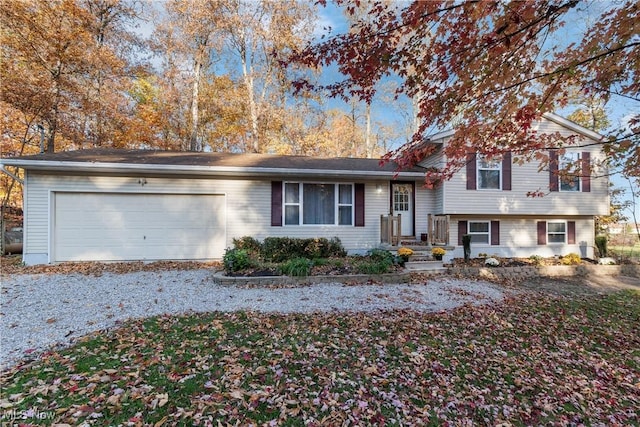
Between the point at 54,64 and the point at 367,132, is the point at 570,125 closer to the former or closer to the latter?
the point at 367,132

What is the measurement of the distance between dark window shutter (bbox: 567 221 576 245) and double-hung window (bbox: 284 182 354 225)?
8723 mm

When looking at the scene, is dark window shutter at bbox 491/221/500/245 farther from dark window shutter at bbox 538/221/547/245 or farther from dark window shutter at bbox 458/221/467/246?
dark window shutter at bbox 538/221/547/245

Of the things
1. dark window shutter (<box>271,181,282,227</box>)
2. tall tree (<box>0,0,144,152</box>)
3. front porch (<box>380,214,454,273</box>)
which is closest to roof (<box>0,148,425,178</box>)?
dark window shutter (<box>271,181,282,227</box>)

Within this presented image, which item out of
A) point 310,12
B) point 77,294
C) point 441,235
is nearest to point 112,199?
point 77,294

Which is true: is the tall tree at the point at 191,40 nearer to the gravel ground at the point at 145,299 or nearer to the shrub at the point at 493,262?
the gravel ground at the point at 145,299

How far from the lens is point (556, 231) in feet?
36.1

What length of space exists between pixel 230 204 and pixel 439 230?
23.1 feet

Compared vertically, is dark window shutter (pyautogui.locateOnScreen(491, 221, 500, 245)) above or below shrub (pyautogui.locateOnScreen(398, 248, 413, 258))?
above

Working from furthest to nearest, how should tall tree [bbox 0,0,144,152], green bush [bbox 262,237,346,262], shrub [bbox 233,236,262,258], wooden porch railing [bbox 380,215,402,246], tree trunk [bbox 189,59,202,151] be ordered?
1. tree trunk [bbox 189,59,202,151]
2. tall tree [bbox 0,0,144,152]
3. wooden porch railing [bbox 380,215,402,246]
4. shrub [bbox 233,236,262,258]
5. green bush [bbox 262,237,346,262]

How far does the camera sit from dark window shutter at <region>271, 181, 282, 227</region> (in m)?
9.46

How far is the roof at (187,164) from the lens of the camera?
25.7 feet

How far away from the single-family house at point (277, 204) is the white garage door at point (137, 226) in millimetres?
30

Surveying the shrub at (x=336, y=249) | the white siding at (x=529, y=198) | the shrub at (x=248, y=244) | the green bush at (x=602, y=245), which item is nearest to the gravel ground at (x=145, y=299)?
the shrub at (x=248, y=244)

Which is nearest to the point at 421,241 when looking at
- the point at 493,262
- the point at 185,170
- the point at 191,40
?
the point at 493,262
